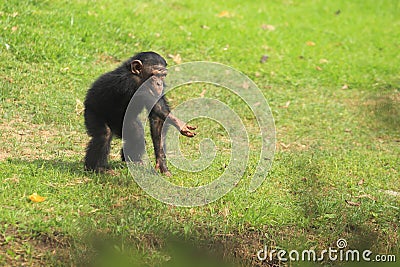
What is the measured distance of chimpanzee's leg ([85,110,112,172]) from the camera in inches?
242

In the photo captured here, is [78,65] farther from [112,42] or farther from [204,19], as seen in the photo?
[204,19]

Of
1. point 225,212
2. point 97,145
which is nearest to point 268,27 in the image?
point 97,145

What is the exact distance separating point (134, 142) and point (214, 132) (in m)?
2.12

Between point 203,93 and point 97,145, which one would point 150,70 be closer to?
point 97,145

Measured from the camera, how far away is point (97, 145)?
6.16 m

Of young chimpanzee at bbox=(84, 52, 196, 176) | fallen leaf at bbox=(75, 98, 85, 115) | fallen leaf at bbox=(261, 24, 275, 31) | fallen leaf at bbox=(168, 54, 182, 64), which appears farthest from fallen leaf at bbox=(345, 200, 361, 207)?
fallen leaf at bbox=(261, 24, 275, 31)

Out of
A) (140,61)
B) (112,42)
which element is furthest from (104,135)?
(112,42)

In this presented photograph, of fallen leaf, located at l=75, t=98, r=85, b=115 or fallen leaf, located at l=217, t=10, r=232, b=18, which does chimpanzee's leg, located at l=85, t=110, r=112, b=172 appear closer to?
fallen leaf, located at l=75, t=98, r=85, b=115

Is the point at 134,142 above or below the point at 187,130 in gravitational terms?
below

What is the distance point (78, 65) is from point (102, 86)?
125 inches

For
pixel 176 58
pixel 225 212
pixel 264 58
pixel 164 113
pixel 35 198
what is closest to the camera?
pixel 35 198

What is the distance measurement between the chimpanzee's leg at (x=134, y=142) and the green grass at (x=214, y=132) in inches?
7.2

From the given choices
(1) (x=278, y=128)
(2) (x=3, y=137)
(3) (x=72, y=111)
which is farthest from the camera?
(1) (x=278, y=128)

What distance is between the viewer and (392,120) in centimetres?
934
